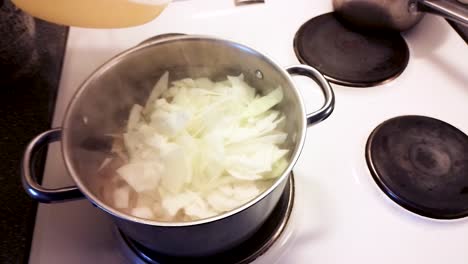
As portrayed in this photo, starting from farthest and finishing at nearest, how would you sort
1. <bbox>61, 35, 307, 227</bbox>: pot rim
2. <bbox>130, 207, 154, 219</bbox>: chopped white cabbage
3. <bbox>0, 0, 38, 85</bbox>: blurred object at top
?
<bbox>0, 0, 38, 85</bbox>: blurred object at top
<bbox>130, 207, 154, 219</bbox>: chopped white cabbage
<bbox>61, 35, 307, 227</bbox>: pot rim

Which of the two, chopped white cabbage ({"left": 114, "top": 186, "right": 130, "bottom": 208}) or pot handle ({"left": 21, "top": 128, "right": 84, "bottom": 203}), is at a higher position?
pot handle ({"left": 21, "top": 128, "right": 84, "bottom": 203})

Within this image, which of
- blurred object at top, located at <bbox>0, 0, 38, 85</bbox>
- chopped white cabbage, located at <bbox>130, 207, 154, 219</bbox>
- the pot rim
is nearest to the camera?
the pot rim

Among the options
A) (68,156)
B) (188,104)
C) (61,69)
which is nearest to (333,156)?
(188,104)

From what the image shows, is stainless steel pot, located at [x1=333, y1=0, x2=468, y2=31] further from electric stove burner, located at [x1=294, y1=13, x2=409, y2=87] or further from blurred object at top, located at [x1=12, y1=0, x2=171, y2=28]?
blurred object at top, located at [x1=12, y1=0, x2=171, y2=28]

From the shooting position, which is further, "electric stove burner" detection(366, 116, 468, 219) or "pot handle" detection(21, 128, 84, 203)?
"electric stove burner" detection(366, 116, 468, 219)

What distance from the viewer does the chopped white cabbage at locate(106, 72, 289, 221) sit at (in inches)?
19.5

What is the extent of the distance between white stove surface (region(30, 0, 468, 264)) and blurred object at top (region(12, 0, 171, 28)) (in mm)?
173

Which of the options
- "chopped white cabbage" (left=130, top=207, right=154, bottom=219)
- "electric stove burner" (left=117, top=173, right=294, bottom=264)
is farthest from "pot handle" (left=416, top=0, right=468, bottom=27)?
"chopped white cabbage" (left=130, top=207, right=154, bottom=219)

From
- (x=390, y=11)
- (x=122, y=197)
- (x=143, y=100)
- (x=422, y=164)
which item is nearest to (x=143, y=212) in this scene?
(x=122, y=197)

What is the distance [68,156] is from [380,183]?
1.26ft

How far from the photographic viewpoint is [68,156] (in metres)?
0.43

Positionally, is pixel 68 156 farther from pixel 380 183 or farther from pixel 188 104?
Answer: pixel 380 183

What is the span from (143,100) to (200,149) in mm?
160

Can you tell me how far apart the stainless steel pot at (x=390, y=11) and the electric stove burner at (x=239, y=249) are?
0.40 m
